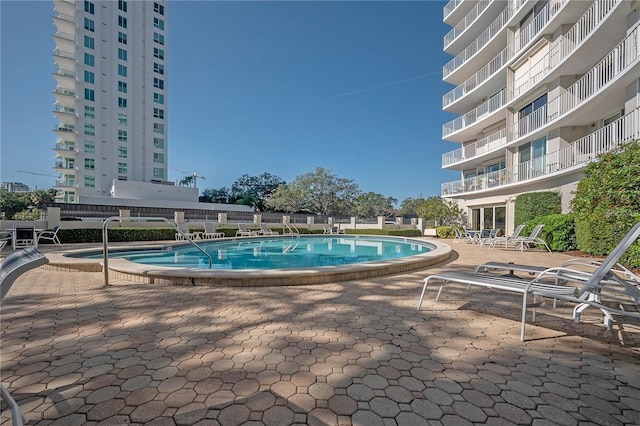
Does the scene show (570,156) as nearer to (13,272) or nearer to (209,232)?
(13,272)

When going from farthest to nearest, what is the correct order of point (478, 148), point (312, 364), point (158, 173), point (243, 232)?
point (158, 173), point (478, 148), point (243, 232), point (312, 364)

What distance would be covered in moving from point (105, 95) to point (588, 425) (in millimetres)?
47081

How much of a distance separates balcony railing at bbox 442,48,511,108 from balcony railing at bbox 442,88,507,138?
58.7 inches

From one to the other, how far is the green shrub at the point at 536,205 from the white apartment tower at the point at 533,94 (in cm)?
42

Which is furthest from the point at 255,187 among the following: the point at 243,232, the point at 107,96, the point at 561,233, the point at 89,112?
the point at 561,233

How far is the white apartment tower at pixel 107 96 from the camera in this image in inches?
1329

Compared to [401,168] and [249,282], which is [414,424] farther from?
[401,168]

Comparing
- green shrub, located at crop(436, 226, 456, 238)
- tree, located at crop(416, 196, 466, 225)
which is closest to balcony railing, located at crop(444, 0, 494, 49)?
tree, located at crop(416, 196, 466, 225)

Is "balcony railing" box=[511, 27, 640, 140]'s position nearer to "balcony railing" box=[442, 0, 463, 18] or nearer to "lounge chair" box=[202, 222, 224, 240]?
"balcony railing" box=[442, 0, 463, 18]

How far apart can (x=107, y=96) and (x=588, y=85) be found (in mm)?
45956

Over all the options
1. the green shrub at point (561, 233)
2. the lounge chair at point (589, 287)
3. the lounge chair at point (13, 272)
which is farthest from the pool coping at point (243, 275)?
the green shrub at point (561, 233)

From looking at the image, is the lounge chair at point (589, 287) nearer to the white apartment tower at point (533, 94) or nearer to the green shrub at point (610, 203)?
the green shrub at point (610, 203)

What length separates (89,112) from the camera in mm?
34188

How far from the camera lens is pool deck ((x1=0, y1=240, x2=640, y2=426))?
5.59 ft
